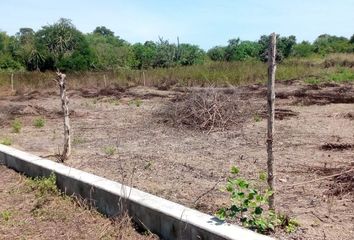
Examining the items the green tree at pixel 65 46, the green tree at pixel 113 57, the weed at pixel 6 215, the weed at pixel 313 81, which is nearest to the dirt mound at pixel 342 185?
the weed at pixel 6 215

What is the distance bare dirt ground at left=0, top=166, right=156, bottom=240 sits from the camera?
14.0 ft

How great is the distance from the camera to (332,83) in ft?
68.8

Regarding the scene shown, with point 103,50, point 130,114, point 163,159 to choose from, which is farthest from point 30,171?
point 103,50

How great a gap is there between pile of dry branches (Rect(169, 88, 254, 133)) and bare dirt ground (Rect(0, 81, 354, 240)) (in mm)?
196

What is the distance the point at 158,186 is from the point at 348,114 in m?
6.90

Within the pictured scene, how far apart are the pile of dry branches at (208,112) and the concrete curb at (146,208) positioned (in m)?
4.31

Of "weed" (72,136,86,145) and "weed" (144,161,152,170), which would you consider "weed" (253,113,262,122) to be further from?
"weed" (144,161,152,170)

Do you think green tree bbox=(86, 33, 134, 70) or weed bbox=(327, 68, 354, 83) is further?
green tree bbox=(86, 33, 134, 70)

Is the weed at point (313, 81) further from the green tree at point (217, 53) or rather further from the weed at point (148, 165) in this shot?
the green tree at point (217, 53)

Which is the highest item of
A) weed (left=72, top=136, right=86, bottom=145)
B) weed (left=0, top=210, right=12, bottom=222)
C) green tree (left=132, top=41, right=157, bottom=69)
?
green tree (left=132, top=41, right=157, bottom=69)

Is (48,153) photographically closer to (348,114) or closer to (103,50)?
(348,114)

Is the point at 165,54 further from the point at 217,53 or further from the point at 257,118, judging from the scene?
the point at 257,118

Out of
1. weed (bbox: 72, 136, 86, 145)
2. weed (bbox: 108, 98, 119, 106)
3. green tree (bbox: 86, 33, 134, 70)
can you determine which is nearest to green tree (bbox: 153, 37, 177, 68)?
green tree (bbox: 86, 33, 134, 70)

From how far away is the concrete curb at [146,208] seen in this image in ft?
11.4
